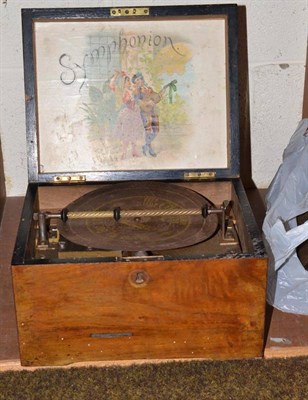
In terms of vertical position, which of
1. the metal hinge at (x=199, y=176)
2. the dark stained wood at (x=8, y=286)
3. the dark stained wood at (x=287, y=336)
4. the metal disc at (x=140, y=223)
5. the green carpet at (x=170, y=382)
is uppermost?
the metal hinge at (x=199, y=176)

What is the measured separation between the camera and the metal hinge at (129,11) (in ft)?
7.67

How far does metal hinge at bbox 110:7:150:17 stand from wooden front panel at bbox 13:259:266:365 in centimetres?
85

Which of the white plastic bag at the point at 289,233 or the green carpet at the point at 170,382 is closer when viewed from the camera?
the green carpet at the point at 170,382

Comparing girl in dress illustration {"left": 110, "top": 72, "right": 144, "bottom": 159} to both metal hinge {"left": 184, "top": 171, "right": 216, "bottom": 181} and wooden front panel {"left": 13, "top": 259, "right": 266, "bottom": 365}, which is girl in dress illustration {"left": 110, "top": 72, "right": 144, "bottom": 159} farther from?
wooden front panel {"left": 13, "top": 259, "right": 266, "bottom": 365}

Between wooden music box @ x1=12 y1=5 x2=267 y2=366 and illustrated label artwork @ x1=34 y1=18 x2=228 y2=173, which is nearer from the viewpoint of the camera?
wooden music box @ x1=12 y1=5 x2=267 y2=366

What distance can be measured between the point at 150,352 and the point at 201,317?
162 mm

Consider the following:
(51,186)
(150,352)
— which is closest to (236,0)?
(51,186)

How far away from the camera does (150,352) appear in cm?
197

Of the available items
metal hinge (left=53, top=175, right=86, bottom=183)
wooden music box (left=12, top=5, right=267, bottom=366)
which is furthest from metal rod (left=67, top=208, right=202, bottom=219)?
metal hinge (left=53, top=175, right=86, bottom=183)

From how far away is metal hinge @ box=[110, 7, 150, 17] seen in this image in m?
2.34

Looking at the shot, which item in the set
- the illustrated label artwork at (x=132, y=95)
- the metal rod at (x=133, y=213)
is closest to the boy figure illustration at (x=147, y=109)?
the illustrated label artwork at (x=132, y=95)

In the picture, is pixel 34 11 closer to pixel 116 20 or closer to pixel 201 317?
pixel 116 20

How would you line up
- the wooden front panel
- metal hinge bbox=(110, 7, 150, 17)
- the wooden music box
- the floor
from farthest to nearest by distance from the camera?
metal hinge bbox=(110, 7, 150, 17) → the wooden music box → the floor → the wooden front panel

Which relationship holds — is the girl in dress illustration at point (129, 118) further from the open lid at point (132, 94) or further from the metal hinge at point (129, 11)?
the metal hinge at point (129, 11)
